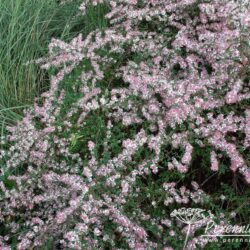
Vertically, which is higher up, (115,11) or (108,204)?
(115,11)

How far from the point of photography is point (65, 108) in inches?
117

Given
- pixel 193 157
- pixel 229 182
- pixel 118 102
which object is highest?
pixel 118 102

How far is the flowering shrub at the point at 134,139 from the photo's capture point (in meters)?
2.37

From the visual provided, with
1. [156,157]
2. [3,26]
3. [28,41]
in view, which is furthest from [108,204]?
[3,26]

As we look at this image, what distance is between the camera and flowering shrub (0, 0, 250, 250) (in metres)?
2.37

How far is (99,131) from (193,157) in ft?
1.86

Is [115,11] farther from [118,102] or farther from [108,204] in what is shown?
[108,204]

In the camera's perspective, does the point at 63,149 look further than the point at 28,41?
No

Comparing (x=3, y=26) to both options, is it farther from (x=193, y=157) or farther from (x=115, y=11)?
(x=193, y=157)

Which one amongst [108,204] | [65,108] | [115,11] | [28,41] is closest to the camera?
[108,204]

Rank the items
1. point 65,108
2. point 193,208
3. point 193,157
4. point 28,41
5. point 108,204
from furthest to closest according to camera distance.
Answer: point 28,41, point 65,108, point 193,157, point 193,208, point 108,204

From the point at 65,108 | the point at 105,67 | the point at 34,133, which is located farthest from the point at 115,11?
the point at 34,133

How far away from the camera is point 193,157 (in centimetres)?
266

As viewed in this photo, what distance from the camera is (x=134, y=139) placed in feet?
8.68
